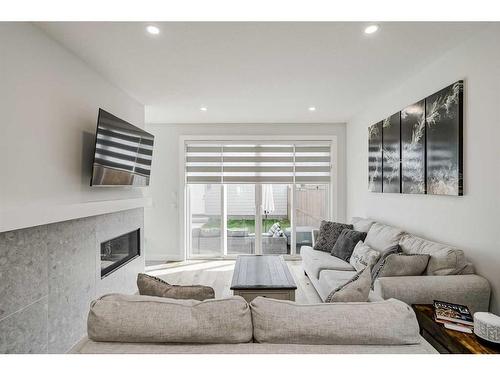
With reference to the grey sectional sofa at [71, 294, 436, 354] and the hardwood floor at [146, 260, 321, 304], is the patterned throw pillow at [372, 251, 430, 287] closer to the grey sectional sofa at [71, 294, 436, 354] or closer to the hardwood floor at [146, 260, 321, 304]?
the grey sectional sofa at [71, 294, 436, 354]

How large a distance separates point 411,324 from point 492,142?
1.59 m

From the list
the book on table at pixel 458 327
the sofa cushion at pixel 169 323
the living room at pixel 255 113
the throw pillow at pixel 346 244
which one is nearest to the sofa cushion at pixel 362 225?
the living room at pixel 255 113

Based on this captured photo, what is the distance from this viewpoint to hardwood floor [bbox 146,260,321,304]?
369 cm

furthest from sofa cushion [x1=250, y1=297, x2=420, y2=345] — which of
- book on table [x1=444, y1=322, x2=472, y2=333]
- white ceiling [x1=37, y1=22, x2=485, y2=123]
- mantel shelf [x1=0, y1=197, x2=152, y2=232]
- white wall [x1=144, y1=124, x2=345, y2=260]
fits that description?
white wall [x1=144, y1=124, x2=345, y2=260]

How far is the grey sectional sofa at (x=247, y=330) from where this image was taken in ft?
3.88

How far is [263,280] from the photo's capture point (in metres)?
2.79

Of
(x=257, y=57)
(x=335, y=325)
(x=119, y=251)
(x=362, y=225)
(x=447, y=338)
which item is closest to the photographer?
(x=335, y=325)

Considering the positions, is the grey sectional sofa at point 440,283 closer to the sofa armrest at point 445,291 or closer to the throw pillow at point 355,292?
the sofa armrest at point 445,291

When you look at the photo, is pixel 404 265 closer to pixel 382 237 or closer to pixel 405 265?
pixel 405 265

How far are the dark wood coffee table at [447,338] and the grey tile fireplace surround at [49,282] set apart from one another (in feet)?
8.56

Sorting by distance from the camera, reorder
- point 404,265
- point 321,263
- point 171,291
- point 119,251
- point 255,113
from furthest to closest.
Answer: point 255,113
point 119,251
point 321,263
point 404,265
point 171,291

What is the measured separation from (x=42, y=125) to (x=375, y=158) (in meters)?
3.72

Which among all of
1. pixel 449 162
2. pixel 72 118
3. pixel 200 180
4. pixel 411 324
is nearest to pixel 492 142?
pixel 449 162

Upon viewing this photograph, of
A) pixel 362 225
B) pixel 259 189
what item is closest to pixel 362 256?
pixel 362 225
